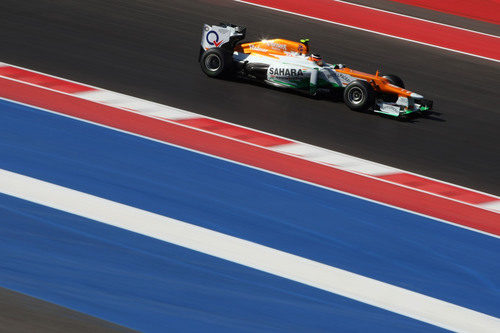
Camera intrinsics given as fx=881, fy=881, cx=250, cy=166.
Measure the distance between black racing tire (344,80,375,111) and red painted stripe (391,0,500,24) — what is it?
6.80 meters

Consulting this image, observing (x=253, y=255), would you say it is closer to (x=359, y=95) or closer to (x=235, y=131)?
(x=235, y=131)

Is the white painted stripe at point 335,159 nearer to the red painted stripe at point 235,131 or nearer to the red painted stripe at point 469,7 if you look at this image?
the red painted stripe at point 235,131

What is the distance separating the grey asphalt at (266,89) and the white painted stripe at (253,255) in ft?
10.7

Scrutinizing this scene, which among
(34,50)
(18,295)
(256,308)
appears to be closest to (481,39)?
(34,50)

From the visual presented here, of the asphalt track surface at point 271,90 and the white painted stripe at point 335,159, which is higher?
the asphalt track surface at point 271,90

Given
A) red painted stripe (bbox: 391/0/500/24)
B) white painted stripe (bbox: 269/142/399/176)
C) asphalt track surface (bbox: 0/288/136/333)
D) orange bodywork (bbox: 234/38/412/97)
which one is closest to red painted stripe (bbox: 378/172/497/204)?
white painted stripe (bbox: 269/142/399/176)

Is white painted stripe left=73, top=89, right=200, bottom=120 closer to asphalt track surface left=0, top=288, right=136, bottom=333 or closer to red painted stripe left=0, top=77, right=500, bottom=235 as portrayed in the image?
red painted stripe left=0, top=77, right=500, bottom=235

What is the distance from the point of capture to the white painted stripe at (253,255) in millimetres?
7348

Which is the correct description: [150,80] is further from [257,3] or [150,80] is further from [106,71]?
[257,3]

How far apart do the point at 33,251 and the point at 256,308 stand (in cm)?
202

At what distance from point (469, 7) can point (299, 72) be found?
7.15m

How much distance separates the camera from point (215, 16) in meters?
16.5

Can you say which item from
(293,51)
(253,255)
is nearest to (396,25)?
(293,51)

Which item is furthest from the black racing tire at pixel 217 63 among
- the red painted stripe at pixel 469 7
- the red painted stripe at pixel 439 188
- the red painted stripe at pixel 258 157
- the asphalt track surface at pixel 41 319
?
the asphalt track surface at pixel 41 319
